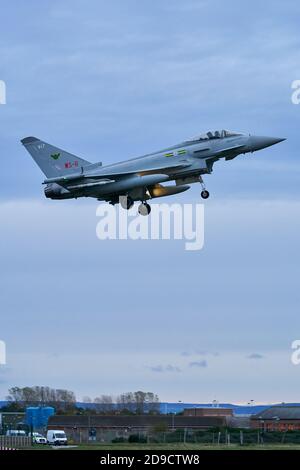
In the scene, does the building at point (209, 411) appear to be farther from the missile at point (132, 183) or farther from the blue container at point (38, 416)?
the missile at point (132, 183)

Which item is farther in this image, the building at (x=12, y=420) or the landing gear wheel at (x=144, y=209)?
the building at (x=12, y=420)

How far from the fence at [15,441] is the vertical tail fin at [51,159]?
1921 cm

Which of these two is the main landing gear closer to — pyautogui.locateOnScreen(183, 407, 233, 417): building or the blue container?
the blue container

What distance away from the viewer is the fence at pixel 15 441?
7210 centimetres

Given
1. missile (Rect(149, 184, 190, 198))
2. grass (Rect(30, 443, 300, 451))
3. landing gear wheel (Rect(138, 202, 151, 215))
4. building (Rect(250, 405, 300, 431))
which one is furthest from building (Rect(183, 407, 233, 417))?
grass (Rect(30, 443, 300, 451))

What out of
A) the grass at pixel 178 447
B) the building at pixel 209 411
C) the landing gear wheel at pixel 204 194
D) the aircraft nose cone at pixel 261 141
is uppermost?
the aircraft nose cone at pixel 261 141

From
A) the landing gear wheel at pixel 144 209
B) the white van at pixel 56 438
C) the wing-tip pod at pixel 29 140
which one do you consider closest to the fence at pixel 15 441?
the white van at pixel 56 438

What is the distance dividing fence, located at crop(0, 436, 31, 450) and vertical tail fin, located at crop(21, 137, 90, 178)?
19.2 meters

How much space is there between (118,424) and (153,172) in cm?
2078

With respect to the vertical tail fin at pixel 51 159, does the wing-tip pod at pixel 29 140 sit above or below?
above

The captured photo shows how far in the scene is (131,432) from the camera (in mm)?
81875

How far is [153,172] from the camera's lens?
81.8 m

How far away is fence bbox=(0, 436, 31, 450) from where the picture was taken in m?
72.1
